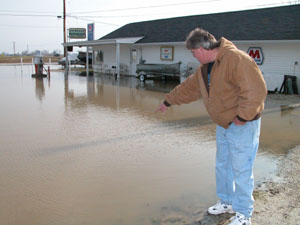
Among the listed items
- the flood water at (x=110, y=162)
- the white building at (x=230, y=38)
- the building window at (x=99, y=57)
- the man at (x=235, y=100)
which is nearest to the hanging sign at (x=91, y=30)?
the building window at (x=99, y=57)

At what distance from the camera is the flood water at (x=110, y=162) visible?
3424mm

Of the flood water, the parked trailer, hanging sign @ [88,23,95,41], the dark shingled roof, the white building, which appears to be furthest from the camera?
hanging sign @ [88,23,95,41]

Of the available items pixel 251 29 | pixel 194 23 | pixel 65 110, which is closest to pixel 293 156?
pixel 65 110

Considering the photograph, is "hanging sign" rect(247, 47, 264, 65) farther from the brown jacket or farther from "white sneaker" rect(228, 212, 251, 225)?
"white sneaker" rect(228, 212, 251, 225)

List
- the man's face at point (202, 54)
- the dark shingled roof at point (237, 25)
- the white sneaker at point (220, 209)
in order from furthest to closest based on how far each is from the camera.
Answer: the dark shingled roof at point (237, 25), the white sneaker at point (220, 209), the man's face at point (202, 54)

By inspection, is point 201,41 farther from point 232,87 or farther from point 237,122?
point 237,122

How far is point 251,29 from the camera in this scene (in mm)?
15922

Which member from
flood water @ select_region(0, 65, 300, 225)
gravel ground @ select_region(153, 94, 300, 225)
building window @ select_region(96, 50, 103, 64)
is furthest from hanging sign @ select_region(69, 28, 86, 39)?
gravel ground @ select_region(153, 94, 300, 225)

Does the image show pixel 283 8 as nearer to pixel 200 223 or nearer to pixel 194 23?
pixel 194 23

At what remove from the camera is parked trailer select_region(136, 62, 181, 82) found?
18.7m

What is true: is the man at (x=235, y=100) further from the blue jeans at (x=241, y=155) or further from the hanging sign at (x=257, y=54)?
the hanging sign at (x=257, y=54)

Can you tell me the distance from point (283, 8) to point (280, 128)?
11759 mm

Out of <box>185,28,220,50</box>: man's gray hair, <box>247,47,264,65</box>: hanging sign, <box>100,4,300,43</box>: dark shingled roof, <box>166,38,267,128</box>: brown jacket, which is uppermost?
<box>100,4,300,43</box>: dark shingled roof

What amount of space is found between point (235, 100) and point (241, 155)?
1.69ft
